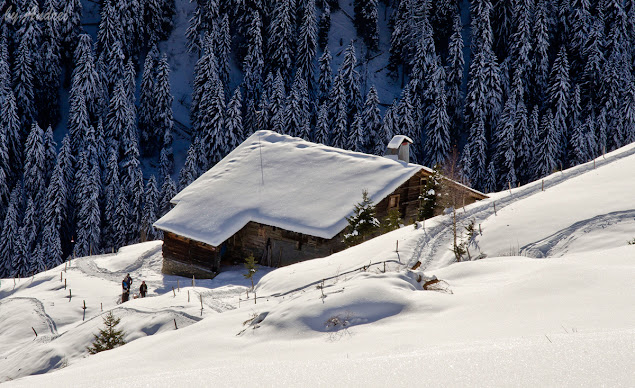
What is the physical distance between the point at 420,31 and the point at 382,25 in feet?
35.4

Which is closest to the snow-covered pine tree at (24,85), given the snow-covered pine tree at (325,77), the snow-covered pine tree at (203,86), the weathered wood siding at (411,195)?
the snow-covered pine tree at (203,86)

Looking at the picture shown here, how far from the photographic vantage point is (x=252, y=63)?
72062 millimetres

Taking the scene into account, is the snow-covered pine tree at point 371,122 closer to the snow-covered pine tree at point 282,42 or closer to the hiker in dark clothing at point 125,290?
the snow-covered pine tree at point 282,42

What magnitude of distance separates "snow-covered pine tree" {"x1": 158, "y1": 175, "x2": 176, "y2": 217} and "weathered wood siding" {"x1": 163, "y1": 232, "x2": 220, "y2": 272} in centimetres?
3041

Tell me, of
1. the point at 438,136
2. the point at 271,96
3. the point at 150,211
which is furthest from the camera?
the point at 271,96

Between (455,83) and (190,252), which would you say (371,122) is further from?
(190,252)

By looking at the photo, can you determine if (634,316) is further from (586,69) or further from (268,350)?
(586,69)

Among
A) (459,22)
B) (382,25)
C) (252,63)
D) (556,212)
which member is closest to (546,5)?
(459,22)

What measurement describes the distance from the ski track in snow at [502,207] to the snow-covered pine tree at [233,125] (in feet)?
146

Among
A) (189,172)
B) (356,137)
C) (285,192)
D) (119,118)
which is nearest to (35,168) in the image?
(119,118)

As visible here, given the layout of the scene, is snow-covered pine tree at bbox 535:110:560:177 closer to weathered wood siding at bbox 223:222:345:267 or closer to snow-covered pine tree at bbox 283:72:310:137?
snow-covered pine tree at bbox 283:72:310:137

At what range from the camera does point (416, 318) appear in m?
9.93

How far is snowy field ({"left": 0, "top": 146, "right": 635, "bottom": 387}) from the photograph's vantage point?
237 inches

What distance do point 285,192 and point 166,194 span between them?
33031 millimetres
